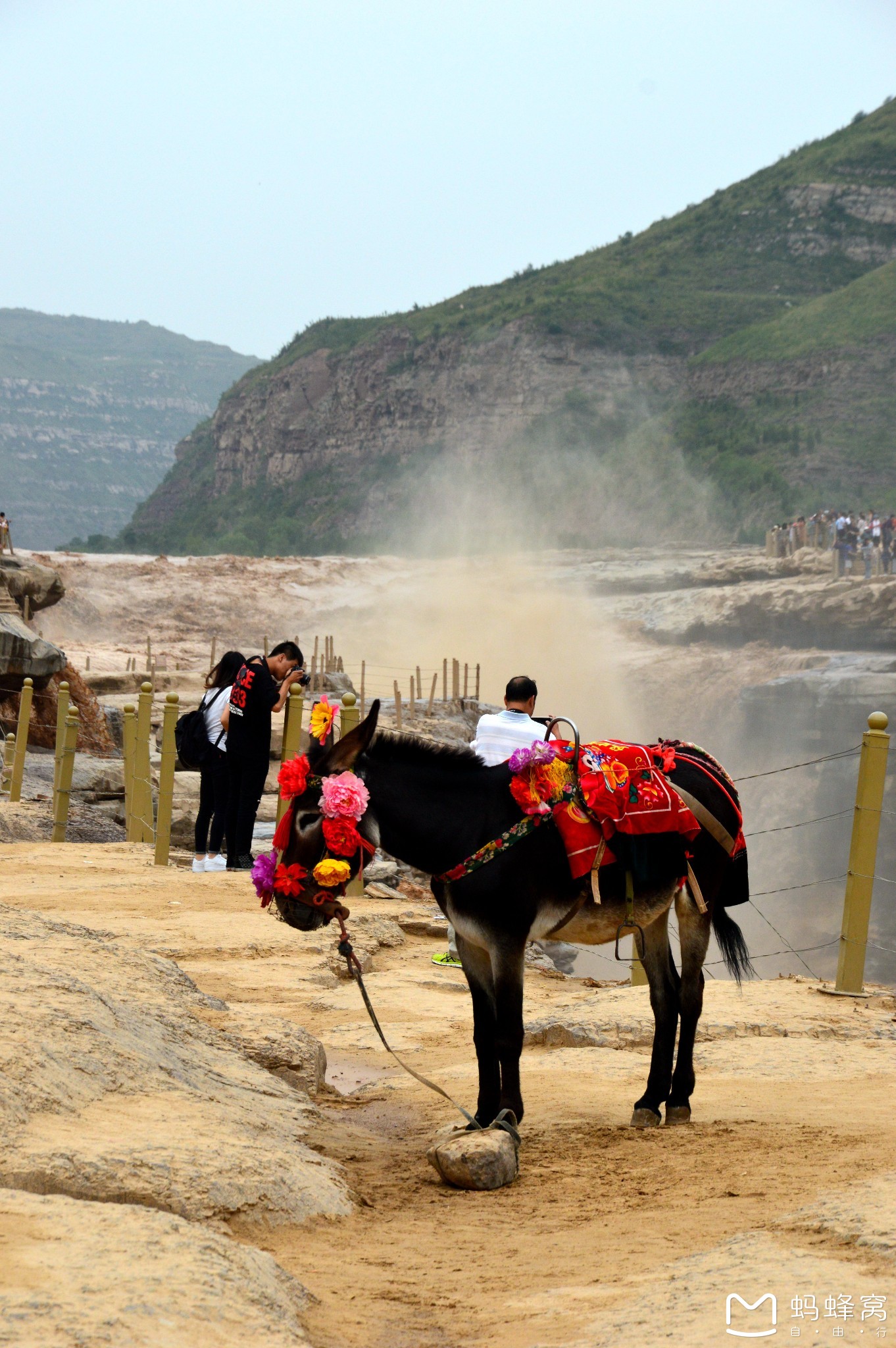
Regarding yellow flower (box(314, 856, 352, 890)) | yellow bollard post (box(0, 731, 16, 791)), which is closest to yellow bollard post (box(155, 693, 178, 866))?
yellow flower (box(314, 856, 352, 890))

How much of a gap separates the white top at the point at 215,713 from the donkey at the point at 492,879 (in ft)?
17.3

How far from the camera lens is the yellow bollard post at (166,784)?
10.6 m

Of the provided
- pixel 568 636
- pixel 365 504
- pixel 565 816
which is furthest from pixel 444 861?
pixel 365 504

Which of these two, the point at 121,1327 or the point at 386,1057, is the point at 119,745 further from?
the point at 121,1327

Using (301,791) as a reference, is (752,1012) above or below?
below

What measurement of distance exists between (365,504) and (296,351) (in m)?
29.1

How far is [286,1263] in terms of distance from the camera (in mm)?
3270

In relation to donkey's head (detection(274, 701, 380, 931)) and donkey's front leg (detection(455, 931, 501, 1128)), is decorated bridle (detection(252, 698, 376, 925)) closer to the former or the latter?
donkey's head (detection(274, 701, 380, 931))

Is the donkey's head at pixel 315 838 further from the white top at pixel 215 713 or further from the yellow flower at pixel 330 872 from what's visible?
the white top at pixel 215 713

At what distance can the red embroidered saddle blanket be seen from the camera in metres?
4.84

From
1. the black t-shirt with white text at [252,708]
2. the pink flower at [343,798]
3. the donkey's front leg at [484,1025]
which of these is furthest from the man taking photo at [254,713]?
the pink flower at [343,798]

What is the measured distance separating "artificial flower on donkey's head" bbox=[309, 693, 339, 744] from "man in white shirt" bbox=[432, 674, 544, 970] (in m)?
0.85

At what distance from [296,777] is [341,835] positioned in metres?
0.29

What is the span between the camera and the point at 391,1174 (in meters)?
4.45
